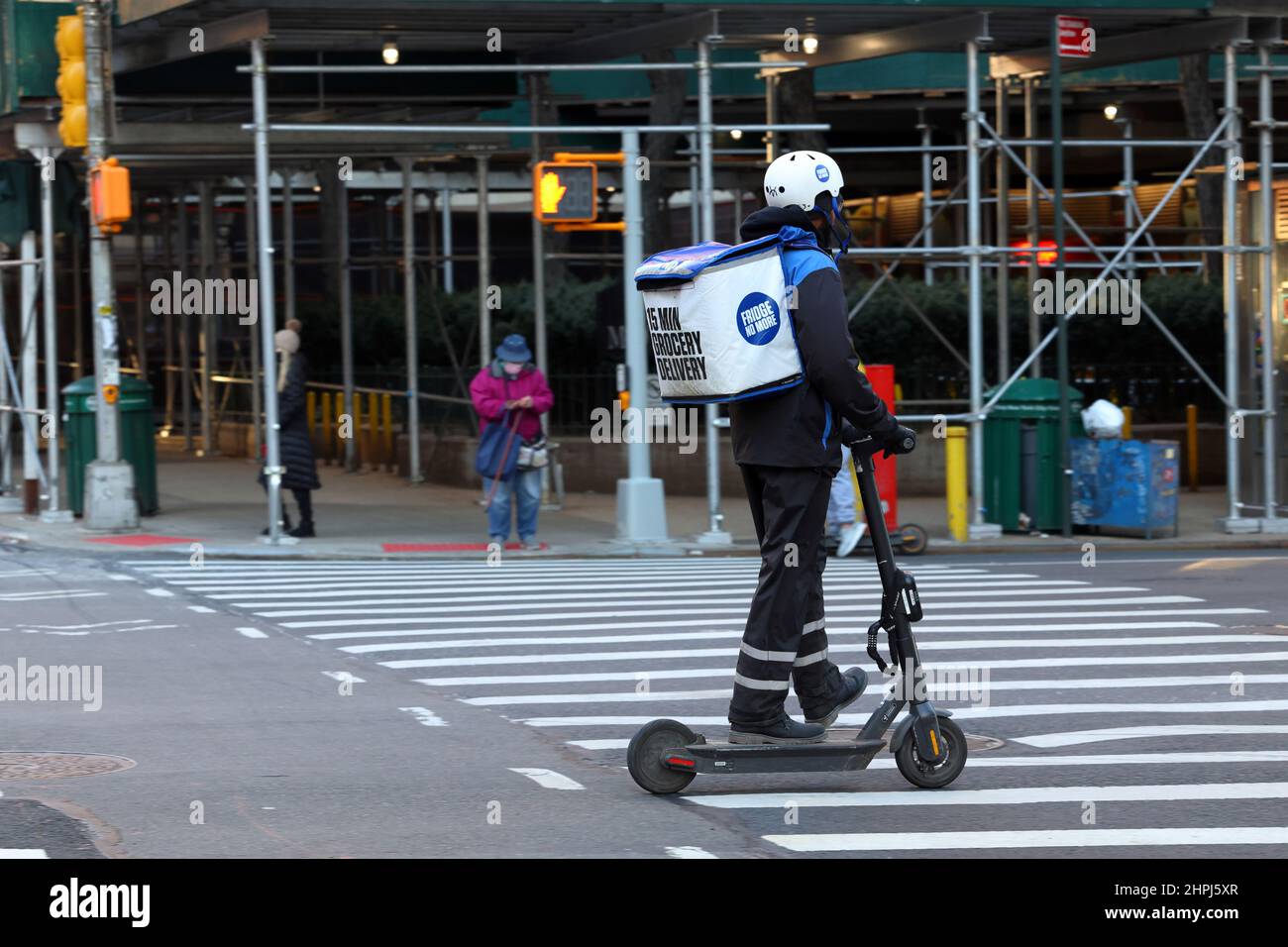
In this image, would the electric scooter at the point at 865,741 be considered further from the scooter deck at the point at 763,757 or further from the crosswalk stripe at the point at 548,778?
the crosswalk stripe at the point at 548,778

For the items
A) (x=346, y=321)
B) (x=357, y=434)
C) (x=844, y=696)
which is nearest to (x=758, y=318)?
(x=844, y=696)

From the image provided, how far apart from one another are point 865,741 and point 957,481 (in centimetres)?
1106

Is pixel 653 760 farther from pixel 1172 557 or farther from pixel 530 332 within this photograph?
pixel 530 332

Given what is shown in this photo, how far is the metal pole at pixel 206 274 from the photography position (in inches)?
1077

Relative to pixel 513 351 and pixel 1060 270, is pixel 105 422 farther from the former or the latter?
pixel 1060 270

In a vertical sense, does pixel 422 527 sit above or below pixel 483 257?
below

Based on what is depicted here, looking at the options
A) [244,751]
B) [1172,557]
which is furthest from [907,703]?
[1172,557]

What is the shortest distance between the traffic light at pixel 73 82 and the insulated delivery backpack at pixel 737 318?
1181 centimetres

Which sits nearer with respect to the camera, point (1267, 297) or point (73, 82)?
point (73, 82)

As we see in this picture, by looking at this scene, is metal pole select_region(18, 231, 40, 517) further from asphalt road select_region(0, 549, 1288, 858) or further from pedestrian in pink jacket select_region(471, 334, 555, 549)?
pedestrian in pink jacket select_region(471, 334, 555, 549)

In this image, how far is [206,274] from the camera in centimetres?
2703

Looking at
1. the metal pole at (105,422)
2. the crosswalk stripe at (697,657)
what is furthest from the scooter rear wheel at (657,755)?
the metal pole at (105,422)

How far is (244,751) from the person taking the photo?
8.41 meters
